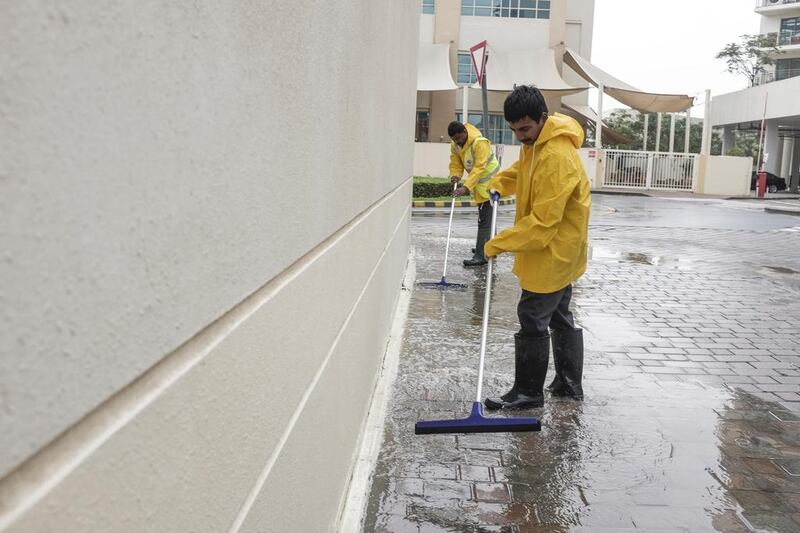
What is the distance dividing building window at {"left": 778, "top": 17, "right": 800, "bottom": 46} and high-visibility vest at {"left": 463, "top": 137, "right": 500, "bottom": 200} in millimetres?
50230

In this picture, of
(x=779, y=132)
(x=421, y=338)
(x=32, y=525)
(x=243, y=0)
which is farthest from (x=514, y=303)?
(x=779, y=132)

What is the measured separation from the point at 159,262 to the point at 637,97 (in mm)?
32092

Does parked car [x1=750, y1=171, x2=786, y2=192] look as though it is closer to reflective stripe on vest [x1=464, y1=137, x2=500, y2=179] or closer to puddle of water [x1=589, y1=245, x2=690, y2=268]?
puddle of water [x1=589, y1=245, x2=690, y2=268]

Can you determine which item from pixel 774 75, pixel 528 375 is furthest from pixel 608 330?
pixel 774 75

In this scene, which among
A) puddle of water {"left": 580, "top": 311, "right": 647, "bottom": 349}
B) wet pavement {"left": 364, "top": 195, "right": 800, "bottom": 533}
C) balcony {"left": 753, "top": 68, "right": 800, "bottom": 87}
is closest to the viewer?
wet pavement {"left": 364, "top": 195, "right": 800, "bottom": 533}

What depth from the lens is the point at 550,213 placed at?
4230 mm

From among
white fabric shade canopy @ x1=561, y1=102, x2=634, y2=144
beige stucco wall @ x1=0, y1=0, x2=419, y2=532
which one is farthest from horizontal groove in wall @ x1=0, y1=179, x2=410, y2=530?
white fabric shade canopy @ x1=561, y1=102, x2=634, y2=144

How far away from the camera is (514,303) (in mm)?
7809

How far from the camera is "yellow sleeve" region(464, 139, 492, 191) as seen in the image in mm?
9094

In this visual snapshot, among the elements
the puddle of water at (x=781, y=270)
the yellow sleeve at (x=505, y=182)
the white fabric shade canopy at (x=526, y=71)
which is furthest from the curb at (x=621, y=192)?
the yellow sleeve at (x=505, y=182)

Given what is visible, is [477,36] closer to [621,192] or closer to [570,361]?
[621,192]

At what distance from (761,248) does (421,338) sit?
9.40 metres

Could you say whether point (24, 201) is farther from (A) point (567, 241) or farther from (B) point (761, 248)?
(B) point (761, 248)

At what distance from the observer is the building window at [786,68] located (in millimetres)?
51656
